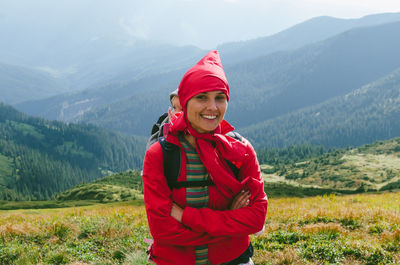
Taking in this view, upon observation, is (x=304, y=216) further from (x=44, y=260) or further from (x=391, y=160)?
(x=391, y=160)

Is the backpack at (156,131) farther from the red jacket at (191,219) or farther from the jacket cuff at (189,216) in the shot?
the jacket cuff at (189,216)

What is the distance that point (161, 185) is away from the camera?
3734 millimetres

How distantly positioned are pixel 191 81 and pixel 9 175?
220 meters

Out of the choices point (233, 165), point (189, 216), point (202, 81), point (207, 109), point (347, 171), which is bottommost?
point (347, 171)

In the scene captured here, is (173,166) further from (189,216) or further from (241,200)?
(241,200)

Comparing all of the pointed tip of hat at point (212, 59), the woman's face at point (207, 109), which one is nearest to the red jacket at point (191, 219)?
the woman's face at point (207, 109)

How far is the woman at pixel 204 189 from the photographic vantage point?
3668 mm

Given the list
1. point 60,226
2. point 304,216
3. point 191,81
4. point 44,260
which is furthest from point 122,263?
point 304,216

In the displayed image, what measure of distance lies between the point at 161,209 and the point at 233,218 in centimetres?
86

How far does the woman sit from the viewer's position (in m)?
3.67

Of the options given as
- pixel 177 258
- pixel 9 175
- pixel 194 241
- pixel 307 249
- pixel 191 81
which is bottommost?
pixel 9 175

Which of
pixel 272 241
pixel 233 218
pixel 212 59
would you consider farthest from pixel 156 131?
pixel 272 241

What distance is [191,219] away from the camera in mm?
3631

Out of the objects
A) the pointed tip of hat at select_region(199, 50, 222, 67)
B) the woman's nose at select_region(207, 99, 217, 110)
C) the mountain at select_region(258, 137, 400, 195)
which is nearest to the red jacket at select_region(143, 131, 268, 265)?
the woman's nose at select_region(207, 99, 217, 110)
